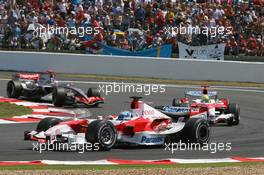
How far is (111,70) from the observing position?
1238 inches

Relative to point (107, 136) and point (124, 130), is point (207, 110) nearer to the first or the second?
point (124, 130)

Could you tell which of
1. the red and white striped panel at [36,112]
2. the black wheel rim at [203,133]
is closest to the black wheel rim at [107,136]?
the black wheel rim at [203,133]

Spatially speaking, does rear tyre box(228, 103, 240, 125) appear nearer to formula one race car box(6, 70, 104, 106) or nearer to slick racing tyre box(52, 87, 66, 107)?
formula one race car box(6, 70, 104, 106)

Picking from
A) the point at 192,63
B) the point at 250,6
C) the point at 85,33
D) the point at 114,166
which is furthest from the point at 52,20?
the point at 114,166

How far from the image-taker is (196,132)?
13.9 m

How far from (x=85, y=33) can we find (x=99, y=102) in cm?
1099

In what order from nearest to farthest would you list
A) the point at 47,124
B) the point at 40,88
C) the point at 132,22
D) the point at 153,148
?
the point at 47,124, the point at 153,148, the point at 40,88, the point at 132,22

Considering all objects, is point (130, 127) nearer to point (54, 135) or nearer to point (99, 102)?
point (54, 135)

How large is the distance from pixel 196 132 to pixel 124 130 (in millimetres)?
1315

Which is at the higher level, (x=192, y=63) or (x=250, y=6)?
(x=250, y=6)

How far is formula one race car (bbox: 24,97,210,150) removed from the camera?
514 inches

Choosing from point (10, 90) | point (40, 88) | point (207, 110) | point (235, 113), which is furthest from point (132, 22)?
point (207, 110)

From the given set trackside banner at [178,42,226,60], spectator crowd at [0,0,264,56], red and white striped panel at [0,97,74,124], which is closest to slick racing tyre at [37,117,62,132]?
red and white striped panel at [0,97,74,124]

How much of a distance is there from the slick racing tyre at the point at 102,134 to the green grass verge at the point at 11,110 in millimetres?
6180
